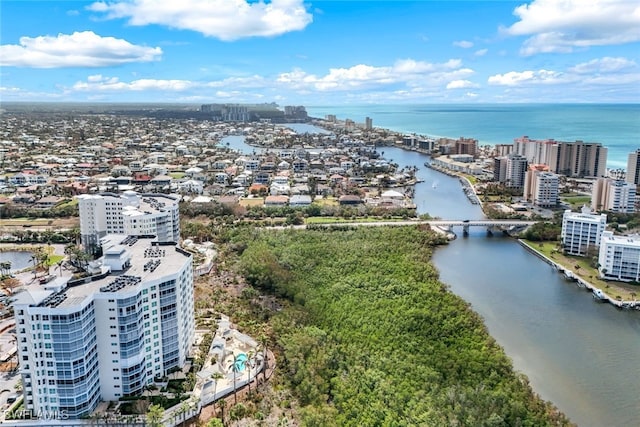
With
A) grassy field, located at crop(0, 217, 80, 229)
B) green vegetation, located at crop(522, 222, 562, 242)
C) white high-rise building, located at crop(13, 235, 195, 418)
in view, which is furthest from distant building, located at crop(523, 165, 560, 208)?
grassy field, located at crop(0, 217, 80, 229)

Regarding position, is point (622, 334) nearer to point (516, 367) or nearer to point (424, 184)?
point (516, 367)

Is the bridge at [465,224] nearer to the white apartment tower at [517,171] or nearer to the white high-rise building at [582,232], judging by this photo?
the white high-rise building at [582,232]

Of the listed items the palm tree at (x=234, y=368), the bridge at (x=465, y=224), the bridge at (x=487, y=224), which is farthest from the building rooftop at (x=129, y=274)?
the bridge at (x=487, y=224)

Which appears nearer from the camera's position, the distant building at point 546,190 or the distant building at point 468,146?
the distant building at point 546,190

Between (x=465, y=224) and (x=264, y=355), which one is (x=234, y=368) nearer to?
(x=264, y=355)

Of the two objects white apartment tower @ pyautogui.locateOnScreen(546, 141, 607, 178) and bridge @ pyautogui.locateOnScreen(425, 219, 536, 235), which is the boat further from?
white apartment tower @ pyautogui.locateOnScreen(546, 141, 607, 178)
